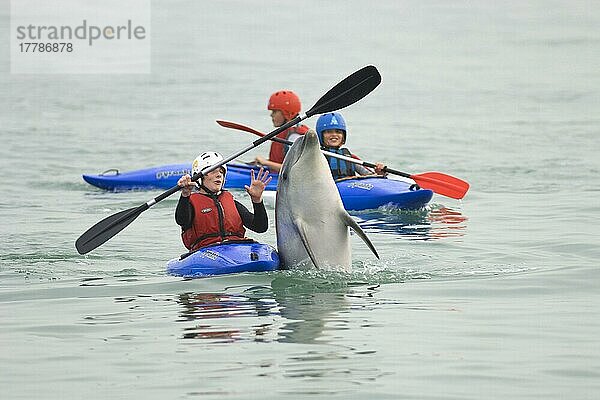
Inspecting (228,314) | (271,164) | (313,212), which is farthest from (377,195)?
(228,314)

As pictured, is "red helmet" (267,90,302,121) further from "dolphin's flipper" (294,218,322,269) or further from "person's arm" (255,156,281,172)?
"dolphin's flipper" (294,218,322,269)

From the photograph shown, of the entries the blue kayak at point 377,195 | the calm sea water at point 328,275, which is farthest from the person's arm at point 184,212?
the blue kayak at point 377,195

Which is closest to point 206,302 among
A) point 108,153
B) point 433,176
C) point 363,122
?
point 433,176

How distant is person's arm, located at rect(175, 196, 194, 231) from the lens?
396 inches

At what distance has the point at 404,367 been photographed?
6941mm

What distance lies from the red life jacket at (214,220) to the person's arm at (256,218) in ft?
0.16

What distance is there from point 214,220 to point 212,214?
0.20ft

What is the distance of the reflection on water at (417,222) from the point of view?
1344cm

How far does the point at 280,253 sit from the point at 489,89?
846 inches

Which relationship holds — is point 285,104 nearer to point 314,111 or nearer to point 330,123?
point 330,123

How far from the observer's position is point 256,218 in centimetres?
1016

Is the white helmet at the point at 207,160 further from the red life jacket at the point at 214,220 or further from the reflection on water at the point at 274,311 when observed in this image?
the reflection on water at the point at 274,311

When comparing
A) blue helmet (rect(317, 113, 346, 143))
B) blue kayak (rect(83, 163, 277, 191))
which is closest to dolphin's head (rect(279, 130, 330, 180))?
blue helmet (rect(317, 113, 346, 143))

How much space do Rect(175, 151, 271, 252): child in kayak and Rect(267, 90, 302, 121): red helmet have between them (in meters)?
5.57
